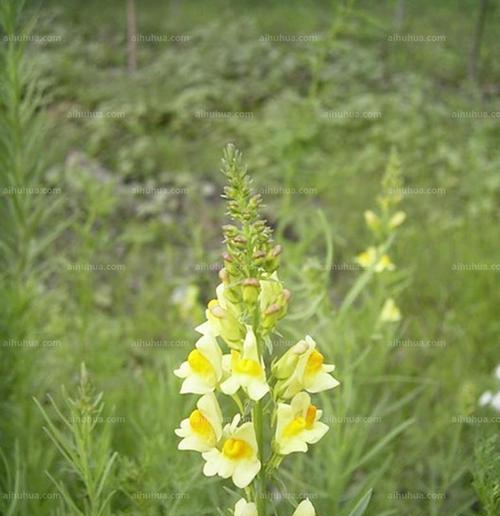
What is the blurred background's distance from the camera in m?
2.24

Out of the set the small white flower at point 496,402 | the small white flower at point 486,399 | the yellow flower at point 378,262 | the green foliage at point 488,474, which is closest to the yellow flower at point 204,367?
the green foliage at point 488,474

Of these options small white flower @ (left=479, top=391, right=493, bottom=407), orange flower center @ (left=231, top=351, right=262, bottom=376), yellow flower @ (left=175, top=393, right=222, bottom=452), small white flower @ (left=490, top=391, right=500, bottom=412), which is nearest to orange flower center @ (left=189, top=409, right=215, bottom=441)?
yellow flower @ (left=175, top=393, right=222, bottom=452)

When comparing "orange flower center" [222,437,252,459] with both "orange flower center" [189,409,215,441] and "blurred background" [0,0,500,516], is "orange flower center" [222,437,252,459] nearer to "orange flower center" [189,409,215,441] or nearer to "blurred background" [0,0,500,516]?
"orange flower center" [189,409,215,441]

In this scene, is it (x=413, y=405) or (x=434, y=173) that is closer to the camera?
(x=413, y=405)

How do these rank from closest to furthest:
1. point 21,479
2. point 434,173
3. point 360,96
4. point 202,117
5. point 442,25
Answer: point 21,479, point 434,173, point 202,117, point 360,96, point 442,25

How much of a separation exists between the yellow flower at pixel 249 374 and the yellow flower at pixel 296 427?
0.11 meters

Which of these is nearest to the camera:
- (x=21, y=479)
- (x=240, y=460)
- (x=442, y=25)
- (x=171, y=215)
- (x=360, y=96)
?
(x=240, y=460)

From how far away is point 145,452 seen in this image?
192cm

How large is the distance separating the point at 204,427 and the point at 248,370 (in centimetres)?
16

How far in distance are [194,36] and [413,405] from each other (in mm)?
6182

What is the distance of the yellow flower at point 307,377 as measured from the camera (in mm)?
1440

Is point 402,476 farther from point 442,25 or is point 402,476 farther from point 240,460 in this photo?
point 442,25

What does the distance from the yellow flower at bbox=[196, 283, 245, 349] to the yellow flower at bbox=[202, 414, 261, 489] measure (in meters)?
0.16

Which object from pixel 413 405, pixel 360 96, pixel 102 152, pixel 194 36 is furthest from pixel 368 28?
pixel 194 36
